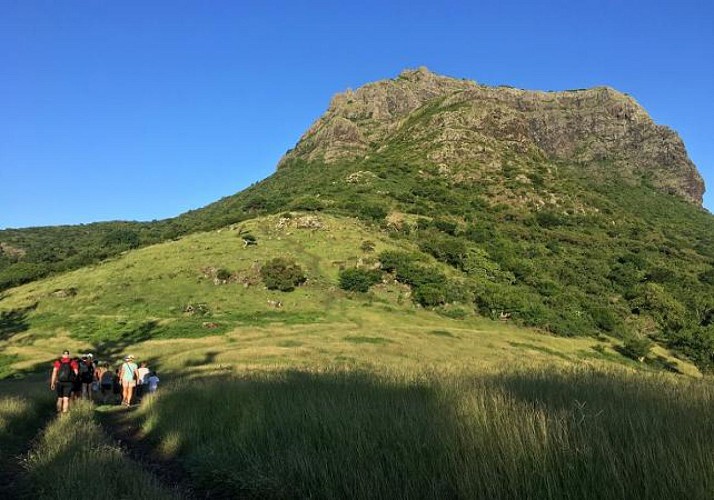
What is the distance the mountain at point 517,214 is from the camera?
196ft

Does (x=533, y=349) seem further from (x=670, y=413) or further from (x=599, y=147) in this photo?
(x=599, y=147)

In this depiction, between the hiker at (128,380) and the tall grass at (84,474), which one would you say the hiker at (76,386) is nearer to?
the hiker at (128,380)

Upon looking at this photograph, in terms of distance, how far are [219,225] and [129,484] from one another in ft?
269

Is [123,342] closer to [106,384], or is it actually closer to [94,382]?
[94,382]

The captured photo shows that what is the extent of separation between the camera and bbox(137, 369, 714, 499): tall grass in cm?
390

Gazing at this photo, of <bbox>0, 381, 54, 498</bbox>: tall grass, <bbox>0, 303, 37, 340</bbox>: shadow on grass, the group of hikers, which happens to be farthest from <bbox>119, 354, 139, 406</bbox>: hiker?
<bbox>0, 303, 37, 340</bbox>: shadow on grass

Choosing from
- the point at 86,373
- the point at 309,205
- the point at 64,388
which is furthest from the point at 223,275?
the point at 64,388

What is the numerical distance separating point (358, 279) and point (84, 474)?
49594mm

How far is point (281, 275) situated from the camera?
175 ft

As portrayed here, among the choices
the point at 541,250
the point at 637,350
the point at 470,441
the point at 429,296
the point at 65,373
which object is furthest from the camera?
the point at 541,250

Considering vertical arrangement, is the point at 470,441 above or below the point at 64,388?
above

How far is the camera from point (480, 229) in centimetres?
8431

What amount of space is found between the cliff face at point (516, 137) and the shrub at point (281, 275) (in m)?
71.6

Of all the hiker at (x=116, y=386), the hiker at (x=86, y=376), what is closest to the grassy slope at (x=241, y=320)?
the hiker at (x=116, y=386)
